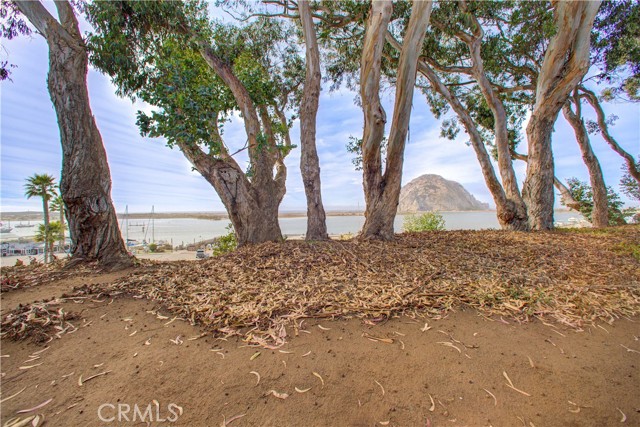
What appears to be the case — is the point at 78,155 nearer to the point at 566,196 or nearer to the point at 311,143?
the point at 311,143

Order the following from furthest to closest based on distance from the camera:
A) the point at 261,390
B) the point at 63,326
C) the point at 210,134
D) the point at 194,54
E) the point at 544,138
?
the point at 544,138, the point at 194,54, the point at 210,134, the point at 63,326, the point at 261,390

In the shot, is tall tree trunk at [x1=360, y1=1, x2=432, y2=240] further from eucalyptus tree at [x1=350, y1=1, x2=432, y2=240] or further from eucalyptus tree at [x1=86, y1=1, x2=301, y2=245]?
eucalyptus tree at [x1=86, y1=1, x2=301, y2=245]

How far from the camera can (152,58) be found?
4.84 metres

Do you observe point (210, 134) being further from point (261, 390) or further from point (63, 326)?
point (261, 390)

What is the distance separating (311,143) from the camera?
502 centimetres

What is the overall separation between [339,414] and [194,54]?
6.35 meters

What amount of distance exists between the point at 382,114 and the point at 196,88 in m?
2.91

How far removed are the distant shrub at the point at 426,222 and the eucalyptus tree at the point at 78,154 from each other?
9.17 m

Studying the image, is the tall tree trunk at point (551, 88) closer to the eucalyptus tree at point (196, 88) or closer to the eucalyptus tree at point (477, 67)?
the eucalyptus tree at point (477, 67)

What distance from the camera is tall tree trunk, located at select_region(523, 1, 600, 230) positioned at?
18.0 feet

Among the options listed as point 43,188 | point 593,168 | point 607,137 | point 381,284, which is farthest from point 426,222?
point 43,188

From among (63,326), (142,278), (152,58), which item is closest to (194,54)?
(152,58)

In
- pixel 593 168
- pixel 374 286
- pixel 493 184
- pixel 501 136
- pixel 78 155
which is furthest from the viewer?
pixel 593 168

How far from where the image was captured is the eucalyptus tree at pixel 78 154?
3707mm
